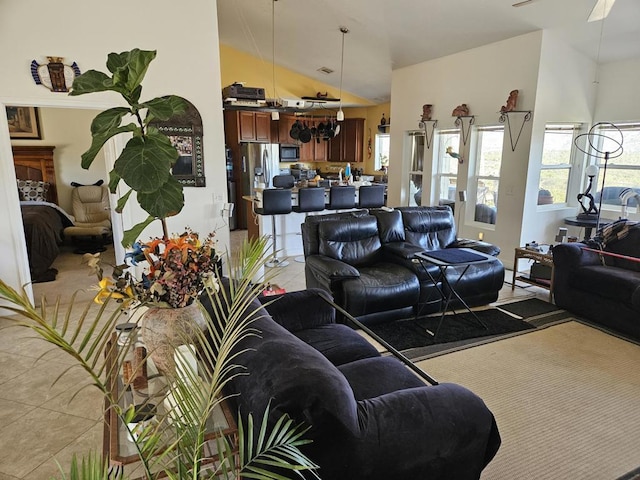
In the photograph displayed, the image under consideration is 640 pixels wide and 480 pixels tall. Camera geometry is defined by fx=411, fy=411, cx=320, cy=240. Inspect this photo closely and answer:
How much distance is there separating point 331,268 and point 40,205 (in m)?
5.14

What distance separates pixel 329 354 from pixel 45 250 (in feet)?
15.2

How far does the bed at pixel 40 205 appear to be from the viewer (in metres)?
5.16

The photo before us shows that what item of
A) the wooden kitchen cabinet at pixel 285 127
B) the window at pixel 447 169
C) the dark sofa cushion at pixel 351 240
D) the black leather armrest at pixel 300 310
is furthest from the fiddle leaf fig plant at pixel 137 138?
the wooden kitchen cabinet at pixel 285 127

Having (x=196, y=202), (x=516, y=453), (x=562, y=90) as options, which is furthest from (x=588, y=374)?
(x=196, y=202)

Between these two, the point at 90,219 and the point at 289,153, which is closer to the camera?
the point at 90,219

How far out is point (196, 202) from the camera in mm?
4613

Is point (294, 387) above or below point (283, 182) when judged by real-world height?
below

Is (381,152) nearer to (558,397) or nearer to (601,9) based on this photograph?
(601,9)

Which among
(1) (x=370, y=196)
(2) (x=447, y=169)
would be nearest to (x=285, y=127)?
(1) (x=370, y=196)

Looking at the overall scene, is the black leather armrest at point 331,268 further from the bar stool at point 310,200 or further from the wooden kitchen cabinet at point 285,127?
the wooden kitchen cabinet at point 285,127

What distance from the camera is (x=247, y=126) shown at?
814 cm

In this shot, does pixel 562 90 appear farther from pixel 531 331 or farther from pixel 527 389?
pixel 527 389

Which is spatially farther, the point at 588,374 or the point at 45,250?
the point at 45,250

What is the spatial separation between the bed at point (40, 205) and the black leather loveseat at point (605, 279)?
585 cm
